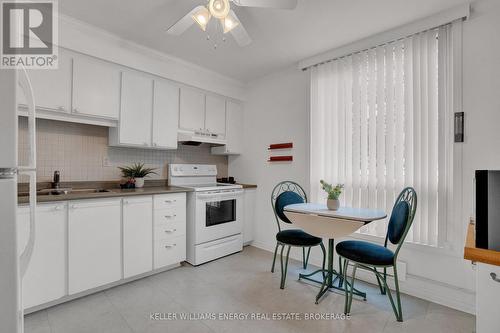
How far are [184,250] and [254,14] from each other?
2.69m

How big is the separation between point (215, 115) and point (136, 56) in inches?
51.3

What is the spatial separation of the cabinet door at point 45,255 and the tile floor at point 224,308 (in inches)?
7.1

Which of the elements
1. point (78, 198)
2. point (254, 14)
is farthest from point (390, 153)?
point (78, 198)

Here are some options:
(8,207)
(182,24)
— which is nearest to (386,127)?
(182,24)

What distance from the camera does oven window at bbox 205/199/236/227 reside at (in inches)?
126

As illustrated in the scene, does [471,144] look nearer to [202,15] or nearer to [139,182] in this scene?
[202,15]

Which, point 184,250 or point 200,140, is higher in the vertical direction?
point 200,140

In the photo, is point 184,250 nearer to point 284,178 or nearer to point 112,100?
point 284,178

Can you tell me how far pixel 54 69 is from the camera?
7.55ft

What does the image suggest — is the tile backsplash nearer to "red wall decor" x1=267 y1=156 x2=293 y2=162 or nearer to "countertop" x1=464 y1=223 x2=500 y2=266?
"red wall decor" x1=267 y1=156 x2=293 y2=162

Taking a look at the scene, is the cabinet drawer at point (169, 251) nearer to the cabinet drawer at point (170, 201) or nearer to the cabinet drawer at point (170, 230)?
the cabinet drawer at point (170, 230)

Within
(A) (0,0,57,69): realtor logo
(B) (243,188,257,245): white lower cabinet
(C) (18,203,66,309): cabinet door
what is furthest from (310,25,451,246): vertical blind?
(A) (0,0,57,69): realtor logo

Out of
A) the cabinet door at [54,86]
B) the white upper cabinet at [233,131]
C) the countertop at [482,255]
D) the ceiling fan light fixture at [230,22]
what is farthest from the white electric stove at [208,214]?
the countertop at [482,255]

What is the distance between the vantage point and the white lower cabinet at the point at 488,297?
3.57 ft
